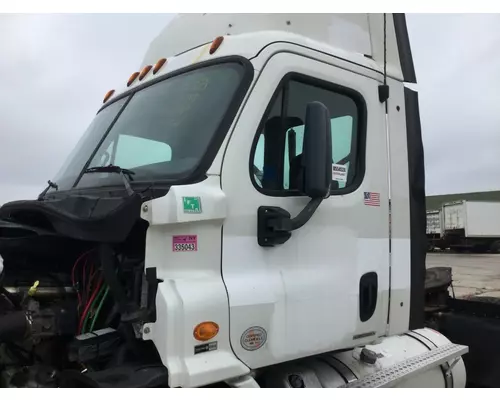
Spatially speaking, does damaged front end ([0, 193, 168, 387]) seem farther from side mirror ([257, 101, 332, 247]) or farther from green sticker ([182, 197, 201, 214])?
side mirror ([257, 101, 332, 247])

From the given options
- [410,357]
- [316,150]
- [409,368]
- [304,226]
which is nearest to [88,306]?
[304,226]

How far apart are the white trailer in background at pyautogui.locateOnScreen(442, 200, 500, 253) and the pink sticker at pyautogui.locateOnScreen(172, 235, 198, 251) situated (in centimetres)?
2363

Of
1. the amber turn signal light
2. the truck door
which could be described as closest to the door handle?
the truck door

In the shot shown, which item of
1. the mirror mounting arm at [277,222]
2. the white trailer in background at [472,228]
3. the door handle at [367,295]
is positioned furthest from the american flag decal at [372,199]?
the white trailer in background at [472,228]

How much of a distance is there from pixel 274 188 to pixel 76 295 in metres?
1.35

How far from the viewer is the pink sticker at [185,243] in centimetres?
247

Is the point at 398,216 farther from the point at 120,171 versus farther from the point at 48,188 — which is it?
the point at 48,188

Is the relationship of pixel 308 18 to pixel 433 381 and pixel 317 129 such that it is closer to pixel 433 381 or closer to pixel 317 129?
pixel 317 129

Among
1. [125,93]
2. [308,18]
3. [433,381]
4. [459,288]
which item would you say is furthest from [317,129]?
[459,288]

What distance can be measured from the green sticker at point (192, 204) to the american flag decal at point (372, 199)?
1222 millimetres

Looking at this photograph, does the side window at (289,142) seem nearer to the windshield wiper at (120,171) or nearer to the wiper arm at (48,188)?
the windshield wiper at (120,171)

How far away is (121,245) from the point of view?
9.13 ft

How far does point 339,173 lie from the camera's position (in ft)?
10.0

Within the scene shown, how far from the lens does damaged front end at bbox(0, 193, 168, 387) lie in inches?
94.2
